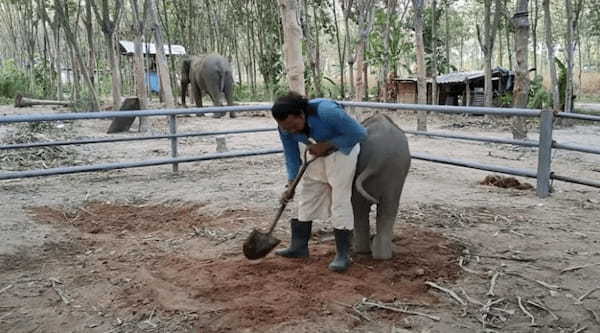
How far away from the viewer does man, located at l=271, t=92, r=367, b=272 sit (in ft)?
11.5

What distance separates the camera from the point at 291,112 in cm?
347

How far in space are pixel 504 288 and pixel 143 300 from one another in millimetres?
2141

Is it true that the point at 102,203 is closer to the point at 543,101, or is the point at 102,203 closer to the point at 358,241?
the point at 358,241

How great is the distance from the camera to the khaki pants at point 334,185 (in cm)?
367

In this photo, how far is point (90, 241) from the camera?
4.59 m

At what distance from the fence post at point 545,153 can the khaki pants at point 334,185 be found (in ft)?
8.85

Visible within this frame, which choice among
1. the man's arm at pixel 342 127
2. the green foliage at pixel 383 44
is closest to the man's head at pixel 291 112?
the man's arm at pixel 342 127

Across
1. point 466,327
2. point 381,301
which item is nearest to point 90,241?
point 381,301

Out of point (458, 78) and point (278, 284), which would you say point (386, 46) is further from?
point (278, 284)

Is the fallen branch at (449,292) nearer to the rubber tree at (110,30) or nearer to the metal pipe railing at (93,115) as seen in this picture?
the metal pipe railing at (93,115)

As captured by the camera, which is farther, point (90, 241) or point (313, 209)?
point (90, 241)

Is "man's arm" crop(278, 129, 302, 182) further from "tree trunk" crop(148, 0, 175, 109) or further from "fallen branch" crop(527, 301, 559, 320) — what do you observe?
"tree trunk" crop(148, 0, 175, 109)

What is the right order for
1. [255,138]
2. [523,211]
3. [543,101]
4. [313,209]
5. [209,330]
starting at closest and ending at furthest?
1. [209,330]
2. [313,209]
3. [523,211]
4. [255,138]
5. [543,101]

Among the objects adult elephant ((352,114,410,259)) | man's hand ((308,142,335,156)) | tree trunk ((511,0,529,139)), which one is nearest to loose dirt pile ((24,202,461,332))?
adult elephant ((352,114,410,259))
